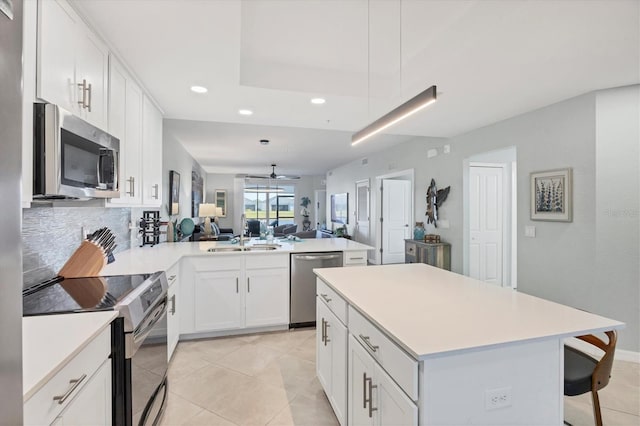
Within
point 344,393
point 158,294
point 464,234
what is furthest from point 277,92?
point 464,234

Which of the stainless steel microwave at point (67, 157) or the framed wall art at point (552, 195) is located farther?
the framed wall art at point (552, 195)

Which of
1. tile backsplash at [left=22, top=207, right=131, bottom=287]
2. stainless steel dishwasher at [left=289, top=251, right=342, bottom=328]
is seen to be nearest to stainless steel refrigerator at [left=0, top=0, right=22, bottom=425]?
tile backsplash at [left=22, top=207, right=131, bottom=287]

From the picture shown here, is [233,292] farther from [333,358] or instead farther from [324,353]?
[333,358]

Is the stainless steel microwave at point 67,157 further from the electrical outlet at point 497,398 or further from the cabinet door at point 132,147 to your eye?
the electrical outlet at point 497,398

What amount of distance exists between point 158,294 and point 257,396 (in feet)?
3.52

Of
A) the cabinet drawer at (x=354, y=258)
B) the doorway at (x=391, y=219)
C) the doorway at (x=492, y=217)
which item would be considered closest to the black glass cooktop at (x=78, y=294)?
the cabinet drawer at (x=354, y=258)

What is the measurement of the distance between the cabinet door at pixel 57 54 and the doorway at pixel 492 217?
474 cm

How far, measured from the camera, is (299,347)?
300cm

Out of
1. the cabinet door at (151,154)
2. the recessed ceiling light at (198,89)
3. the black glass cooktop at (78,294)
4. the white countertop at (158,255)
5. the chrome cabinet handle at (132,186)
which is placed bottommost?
the black glass cooktop at (78,294)

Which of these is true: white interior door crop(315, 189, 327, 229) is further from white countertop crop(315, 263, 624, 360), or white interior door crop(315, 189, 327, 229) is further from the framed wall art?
white countertop crop(315, 263, 624, 360)

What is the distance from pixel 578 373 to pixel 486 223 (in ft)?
12.1

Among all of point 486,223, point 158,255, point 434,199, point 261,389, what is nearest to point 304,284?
point 261,389

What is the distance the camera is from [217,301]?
10.3 ft

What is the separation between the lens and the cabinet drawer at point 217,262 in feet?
10.1
